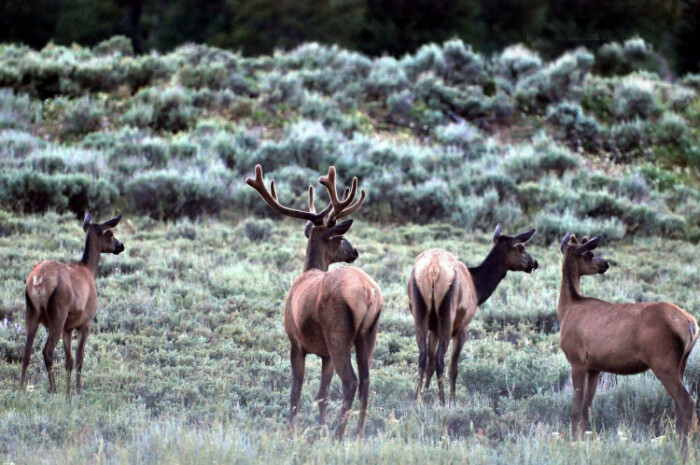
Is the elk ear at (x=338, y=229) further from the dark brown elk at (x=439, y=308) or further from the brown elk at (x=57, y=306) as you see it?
the brown elk at (x=57, y=306)

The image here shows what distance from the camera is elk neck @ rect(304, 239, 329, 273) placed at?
9.63 meters

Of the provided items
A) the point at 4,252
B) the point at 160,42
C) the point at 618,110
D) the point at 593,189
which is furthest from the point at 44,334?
the point at 160,42

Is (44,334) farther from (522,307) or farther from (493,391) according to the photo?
(522,307)

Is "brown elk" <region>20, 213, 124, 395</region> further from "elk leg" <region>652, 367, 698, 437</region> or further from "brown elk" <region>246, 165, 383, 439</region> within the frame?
"elk leg" <region>652, 367, 698, 437</region>

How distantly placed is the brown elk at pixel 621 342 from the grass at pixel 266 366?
0.48 m

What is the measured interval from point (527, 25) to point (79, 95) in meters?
27.0

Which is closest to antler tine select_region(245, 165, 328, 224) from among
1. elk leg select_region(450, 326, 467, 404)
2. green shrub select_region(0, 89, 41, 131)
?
elk leg select_region(450, 326, 467, 404)

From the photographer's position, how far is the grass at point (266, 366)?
23.3 ft

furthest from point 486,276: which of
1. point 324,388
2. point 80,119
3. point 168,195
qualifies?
point 80,119

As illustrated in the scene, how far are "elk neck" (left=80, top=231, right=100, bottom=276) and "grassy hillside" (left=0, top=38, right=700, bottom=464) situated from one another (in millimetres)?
1012

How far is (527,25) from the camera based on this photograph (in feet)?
151

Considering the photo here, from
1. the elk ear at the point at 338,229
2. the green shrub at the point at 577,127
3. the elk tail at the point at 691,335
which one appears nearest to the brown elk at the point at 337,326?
the elk ear at the point at 338,229

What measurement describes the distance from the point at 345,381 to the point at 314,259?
1.95m

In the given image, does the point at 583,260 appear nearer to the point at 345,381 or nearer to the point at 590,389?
the point at 590,389
